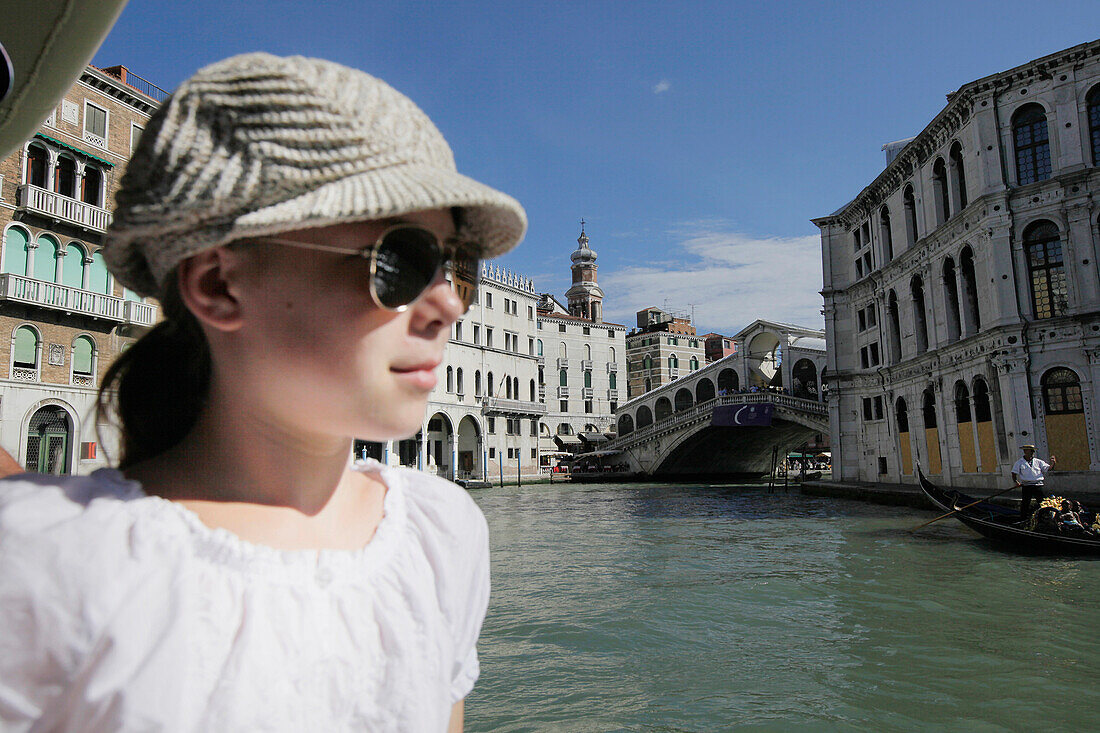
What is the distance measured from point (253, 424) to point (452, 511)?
0.29 metres

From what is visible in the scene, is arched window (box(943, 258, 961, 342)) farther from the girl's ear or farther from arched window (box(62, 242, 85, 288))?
arched window (box(62, 242, 85, 288))

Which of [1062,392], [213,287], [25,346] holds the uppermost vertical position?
[25,346]

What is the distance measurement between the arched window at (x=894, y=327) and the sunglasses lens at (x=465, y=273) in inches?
804

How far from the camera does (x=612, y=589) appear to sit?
22.9 ft

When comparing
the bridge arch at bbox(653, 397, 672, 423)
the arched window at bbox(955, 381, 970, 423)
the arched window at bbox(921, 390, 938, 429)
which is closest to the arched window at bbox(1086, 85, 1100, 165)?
the arched window at bbox(955, 381, 970, 423)

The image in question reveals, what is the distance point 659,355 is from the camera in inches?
1726

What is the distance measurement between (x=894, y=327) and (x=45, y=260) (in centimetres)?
1969

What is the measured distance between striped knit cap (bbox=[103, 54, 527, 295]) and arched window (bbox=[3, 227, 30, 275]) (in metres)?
15.1

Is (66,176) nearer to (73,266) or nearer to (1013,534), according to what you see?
(73,266)

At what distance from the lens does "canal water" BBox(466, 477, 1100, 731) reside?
3.74 meters

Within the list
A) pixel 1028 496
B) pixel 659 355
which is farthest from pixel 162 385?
pixel 659 355

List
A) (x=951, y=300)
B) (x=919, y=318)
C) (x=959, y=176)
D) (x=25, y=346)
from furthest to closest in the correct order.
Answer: (x=919, y=318), (x=951, y=300), (x=959, y=176), (x=25, y=346)

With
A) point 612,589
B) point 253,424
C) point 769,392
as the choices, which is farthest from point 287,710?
point 769,392

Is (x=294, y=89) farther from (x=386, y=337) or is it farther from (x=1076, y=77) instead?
(x=1076, y=77)
